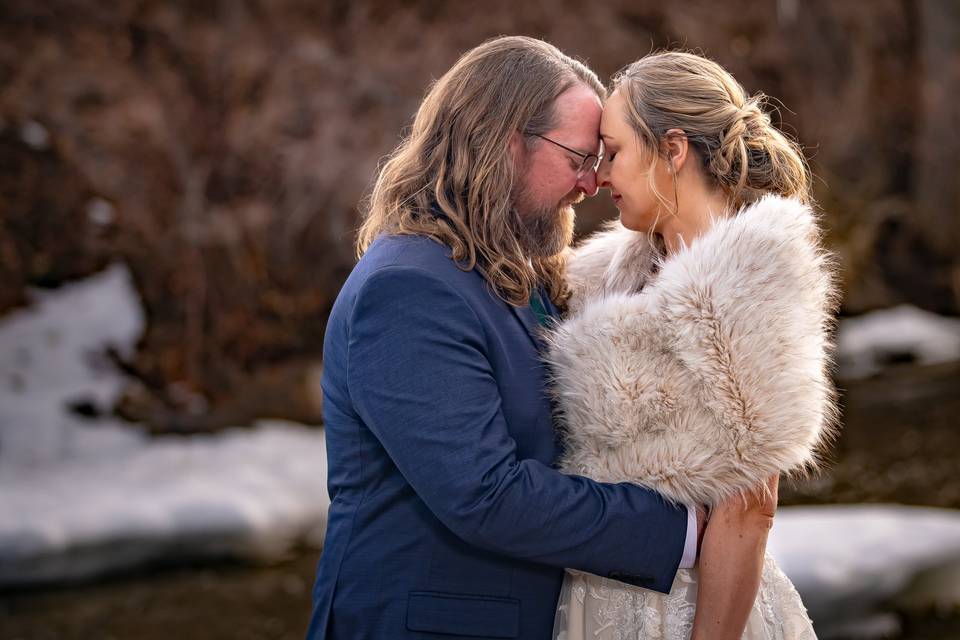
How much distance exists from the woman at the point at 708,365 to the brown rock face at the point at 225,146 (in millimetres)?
4418

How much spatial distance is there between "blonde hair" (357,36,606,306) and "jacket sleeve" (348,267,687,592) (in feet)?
0.55

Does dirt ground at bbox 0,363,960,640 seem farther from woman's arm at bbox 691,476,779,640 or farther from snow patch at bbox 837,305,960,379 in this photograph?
snow patch at bbox 837,305,960,379

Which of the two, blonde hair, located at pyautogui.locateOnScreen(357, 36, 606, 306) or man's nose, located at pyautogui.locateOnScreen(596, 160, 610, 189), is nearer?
Result: blonde hair, located at pyautogui.locateOnScreen(357, 36, 606, 306)

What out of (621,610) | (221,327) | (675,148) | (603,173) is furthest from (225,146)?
(621,610)

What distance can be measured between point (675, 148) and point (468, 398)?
2.12 feet

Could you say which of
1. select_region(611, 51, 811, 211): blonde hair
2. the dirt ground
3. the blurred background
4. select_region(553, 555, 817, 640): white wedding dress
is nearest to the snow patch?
the blurred background

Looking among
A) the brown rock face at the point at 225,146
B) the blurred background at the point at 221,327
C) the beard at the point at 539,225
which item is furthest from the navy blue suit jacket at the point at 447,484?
the brown rock face at the point at 225,146

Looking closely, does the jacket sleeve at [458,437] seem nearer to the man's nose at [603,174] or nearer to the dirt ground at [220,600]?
the man's nose at [603,174]

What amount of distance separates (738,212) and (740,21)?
8914 millimetres

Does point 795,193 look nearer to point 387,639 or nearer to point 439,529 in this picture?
point 439,529

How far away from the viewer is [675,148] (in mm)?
1886

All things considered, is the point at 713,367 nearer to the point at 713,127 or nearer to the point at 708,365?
the point at 708,365

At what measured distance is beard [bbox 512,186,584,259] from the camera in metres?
1.88

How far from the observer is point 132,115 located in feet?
22.7
